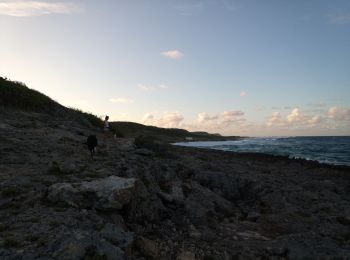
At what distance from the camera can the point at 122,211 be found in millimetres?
10141

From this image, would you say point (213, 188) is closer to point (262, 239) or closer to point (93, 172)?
point (262, 239)

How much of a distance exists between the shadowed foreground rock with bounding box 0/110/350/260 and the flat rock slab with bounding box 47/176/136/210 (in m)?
0.03

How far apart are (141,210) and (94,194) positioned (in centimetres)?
168

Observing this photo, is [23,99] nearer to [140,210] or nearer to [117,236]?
[140,210]

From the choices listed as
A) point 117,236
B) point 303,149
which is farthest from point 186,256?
point 303,149

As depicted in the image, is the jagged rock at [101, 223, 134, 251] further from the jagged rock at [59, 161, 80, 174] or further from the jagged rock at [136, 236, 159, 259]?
the jagged rock at [59, 161, 80, 174]

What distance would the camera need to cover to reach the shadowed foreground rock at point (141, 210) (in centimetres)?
785

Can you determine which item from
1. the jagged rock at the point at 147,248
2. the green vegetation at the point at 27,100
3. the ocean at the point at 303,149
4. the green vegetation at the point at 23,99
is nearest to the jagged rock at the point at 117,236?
the jagged rock at the point at 147,248

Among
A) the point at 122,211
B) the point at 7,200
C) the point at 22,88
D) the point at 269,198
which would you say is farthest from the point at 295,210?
the point at 22,88

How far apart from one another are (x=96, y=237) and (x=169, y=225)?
12.7 feet

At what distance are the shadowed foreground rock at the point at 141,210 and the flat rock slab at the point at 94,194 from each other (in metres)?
0.03

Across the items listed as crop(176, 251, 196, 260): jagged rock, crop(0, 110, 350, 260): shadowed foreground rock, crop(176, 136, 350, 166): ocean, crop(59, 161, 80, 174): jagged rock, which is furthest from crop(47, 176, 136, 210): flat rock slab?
crop(176, 136, 350, 166): ocean

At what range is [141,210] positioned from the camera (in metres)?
10.7

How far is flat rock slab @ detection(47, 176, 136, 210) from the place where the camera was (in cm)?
954
